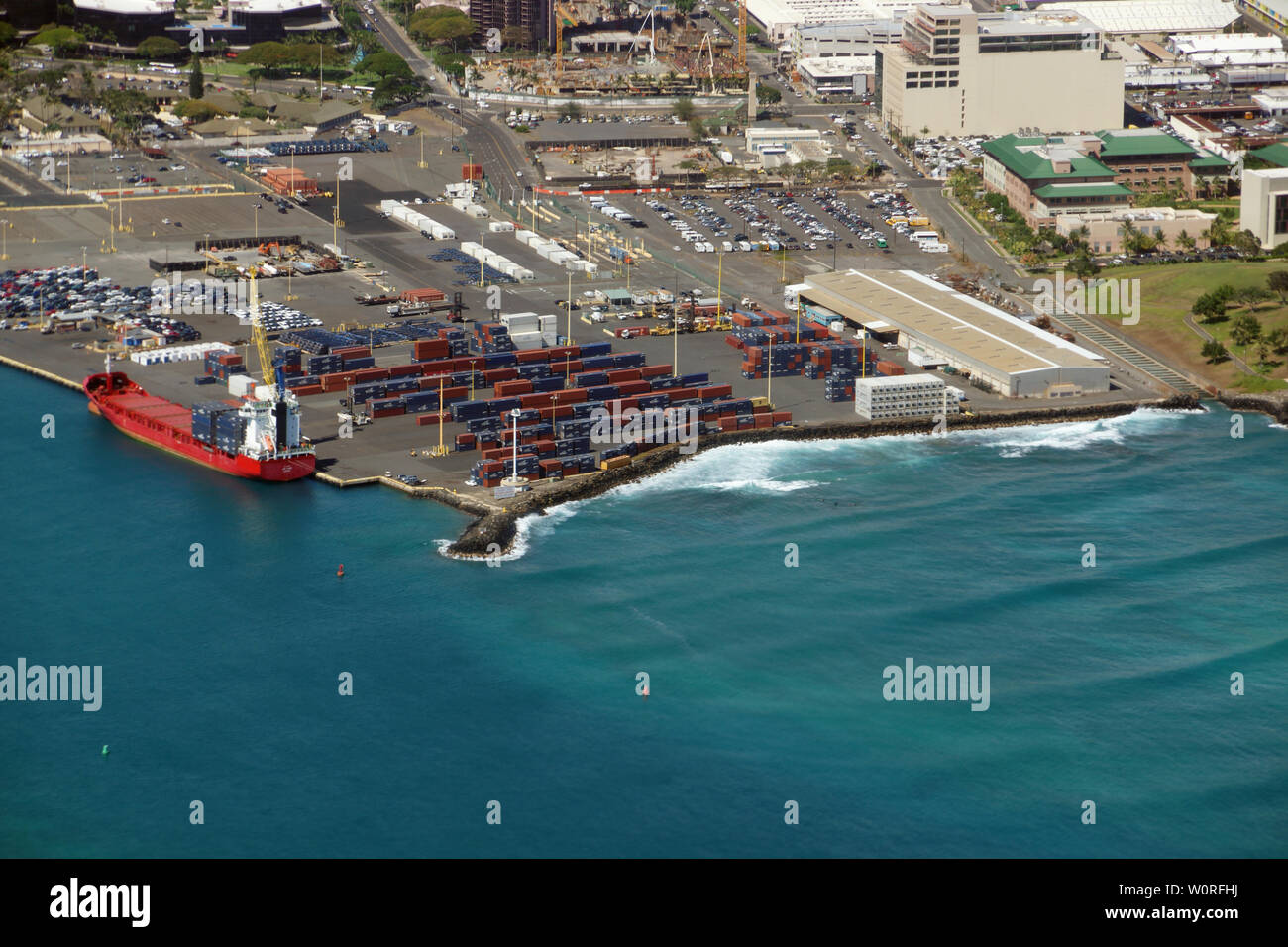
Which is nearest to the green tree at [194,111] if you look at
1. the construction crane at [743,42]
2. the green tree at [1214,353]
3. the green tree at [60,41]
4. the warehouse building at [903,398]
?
the green tree at [60,41]

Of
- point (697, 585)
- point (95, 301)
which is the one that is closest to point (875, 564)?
point (697, 585)

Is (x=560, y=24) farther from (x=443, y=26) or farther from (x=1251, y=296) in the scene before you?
(x=1251, y=296)

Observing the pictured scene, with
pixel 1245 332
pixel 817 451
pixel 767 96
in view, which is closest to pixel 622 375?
pixel 817 451

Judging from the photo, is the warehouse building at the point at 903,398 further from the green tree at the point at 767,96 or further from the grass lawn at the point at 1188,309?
the green tree at the point at 767,96

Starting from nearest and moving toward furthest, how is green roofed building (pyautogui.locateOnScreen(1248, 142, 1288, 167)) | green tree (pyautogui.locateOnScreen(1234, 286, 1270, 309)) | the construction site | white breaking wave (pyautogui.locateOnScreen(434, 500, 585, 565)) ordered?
white breaking wave (pyautogui.locateOnScreen(434, 500, 585, 565))
green tree (pyautogui.locateOnScreen(1234, 286, 1270, 309))
green roofed building (pyautogui.locateOnScreen(1248, 142, 1288, 167))
the construction site

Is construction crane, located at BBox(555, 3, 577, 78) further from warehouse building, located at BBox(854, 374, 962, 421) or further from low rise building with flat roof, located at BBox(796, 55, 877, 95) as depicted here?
warehouse building, located at BBox(854, 374, 962, 421)

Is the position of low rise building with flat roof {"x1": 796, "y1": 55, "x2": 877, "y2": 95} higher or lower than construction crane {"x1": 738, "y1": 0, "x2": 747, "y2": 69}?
lower

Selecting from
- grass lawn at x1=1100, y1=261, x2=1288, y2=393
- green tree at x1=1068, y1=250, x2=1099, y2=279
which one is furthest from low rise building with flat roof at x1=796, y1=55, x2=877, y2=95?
grass lawn at x1=1100, y1=261, x2=1288, y2=393

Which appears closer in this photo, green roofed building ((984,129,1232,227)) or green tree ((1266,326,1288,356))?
green tree ((1266,326,1288,356))
